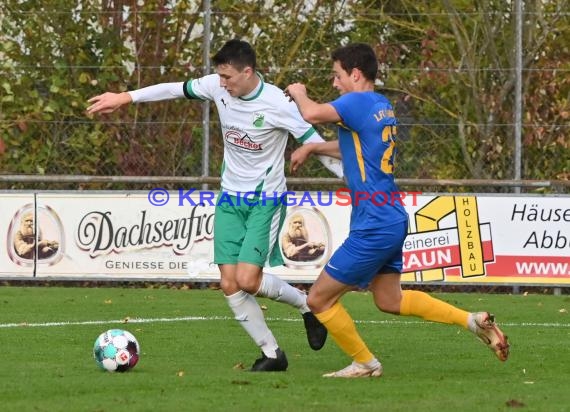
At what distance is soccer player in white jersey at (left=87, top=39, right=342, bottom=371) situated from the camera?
27.8 ft

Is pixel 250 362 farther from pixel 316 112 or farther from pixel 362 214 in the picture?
A: pixel 316 112

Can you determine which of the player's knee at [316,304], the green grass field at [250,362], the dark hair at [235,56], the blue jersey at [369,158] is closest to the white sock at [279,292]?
the green grass field at [250,362]

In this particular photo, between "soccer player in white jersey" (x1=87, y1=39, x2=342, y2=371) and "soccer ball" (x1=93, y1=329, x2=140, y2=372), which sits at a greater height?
"soccer player in white jersey" (x1=87, y1=39, x2=342, y2=371)

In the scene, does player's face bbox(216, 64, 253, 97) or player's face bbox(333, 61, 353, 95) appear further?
player's face bbox(216, 64, 253, 97)

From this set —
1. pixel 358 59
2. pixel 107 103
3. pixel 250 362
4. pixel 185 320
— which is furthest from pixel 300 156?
pixel 185 320

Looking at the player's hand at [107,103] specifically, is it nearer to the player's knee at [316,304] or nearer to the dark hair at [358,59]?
the dark hair at [358,59]

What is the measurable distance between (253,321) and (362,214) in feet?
3.68

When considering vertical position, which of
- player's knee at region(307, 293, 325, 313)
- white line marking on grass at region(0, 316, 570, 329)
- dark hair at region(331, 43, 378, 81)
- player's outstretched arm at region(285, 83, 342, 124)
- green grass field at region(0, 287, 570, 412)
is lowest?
white line marking on grass at region(0, 316, 570, 329)

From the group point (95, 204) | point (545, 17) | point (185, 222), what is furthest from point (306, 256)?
point (545, 17)

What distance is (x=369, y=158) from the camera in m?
7.74

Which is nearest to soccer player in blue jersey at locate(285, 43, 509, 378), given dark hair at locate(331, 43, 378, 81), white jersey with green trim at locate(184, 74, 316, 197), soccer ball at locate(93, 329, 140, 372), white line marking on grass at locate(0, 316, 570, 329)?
dark hair at locate(331, 43, 378, 81)

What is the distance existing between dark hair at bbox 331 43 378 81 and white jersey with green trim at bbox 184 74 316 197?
2.96 ft

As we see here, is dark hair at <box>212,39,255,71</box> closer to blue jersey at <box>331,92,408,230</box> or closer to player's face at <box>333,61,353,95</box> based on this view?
player's face at <box>333,61,353,95</box>

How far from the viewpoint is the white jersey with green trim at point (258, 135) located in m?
8.61
